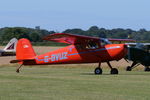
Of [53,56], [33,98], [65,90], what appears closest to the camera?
[33,98]

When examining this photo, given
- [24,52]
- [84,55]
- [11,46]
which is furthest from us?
[11,46]

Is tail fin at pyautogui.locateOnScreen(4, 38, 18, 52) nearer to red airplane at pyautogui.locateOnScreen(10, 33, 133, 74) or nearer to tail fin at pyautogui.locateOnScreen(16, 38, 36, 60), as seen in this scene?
tail fin at pyautogui.locateOnScreen(16, 38, 36, 60)

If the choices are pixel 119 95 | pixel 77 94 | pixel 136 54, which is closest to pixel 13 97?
pixel 77 94

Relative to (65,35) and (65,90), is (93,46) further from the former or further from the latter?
(65,90)

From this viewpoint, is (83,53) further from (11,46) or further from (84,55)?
(11,46)

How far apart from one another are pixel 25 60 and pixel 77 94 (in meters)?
12.5

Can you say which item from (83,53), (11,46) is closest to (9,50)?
(11,46)

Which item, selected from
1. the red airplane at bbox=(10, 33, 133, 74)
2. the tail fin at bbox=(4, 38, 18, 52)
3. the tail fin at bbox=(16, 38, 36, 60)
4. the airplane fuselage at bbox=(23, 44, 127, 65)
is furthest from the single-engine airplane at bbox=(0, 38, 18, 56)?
the airplane fuselage at bbox=(23, 44, 127, 65)

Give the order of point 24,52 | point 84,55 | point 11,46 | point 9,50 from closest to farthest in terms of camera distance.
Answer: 1. point 84,55
2. point 24,52
3. point 11,46
4. point 9,50

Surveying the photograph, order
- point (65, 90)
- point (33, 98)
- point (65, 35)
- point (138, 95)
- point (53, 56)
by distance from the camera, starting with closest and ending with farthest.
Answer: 1. point (33, 98)
2. point (138, 95)
3. point (65, 90)
4. point (65, 35)
5. point (53, 56)

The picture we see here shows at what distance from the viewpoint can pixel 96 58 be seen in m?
22.0

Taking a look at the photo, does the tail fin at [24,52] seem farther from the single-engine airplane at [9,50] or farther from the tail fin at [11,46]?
the single-engine airplane at [9,50]

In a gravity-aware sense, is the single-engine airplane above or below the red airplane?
below

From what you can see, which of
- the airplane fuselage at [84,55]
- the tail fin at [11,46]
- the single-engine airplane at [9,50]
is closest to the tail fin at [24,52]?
the airplane fuselage at [84,55]
